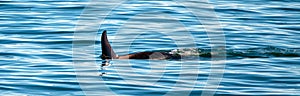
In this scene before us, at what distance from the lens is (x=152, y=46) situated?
58.5ft

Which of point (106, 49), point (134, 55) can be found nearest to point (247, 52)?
point (134, 55)

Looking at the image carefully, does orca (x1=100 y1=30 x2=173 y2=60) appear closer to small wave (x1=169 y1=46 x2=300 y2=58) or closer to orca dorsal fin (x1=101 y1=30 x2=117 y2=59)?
orca dorsal fin (x1=101 y1=30 x2=117 y2=59)

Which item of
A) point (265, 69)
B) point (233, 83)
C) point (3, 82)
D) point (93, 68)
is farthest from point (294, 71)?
point (3, 82)

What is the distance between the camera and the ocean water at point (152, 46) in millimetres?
13266

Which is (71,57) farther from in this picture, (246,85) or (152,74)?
(246,85)

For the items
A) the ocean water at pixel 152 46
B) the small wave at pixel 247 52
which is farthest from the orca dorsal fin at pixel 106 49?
the small wave at pixel 247 52

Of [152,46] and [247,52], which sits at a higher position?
[152,46]

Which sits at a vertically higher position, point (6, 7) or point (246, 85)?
point (6, 7)

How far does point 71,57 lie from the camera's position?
16.1 metres

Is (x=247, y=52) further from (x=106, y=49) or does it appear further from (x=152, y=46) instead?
(x=106, y=49)

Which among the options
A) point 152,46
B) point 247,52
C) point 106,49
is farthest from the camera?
point 152,46

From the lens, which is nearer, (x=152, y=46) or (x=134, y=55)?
(x=134, y=55)

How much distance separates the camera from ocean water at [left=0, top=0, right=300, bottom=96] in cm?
1327

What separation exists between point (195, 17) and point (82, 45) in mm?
5430
